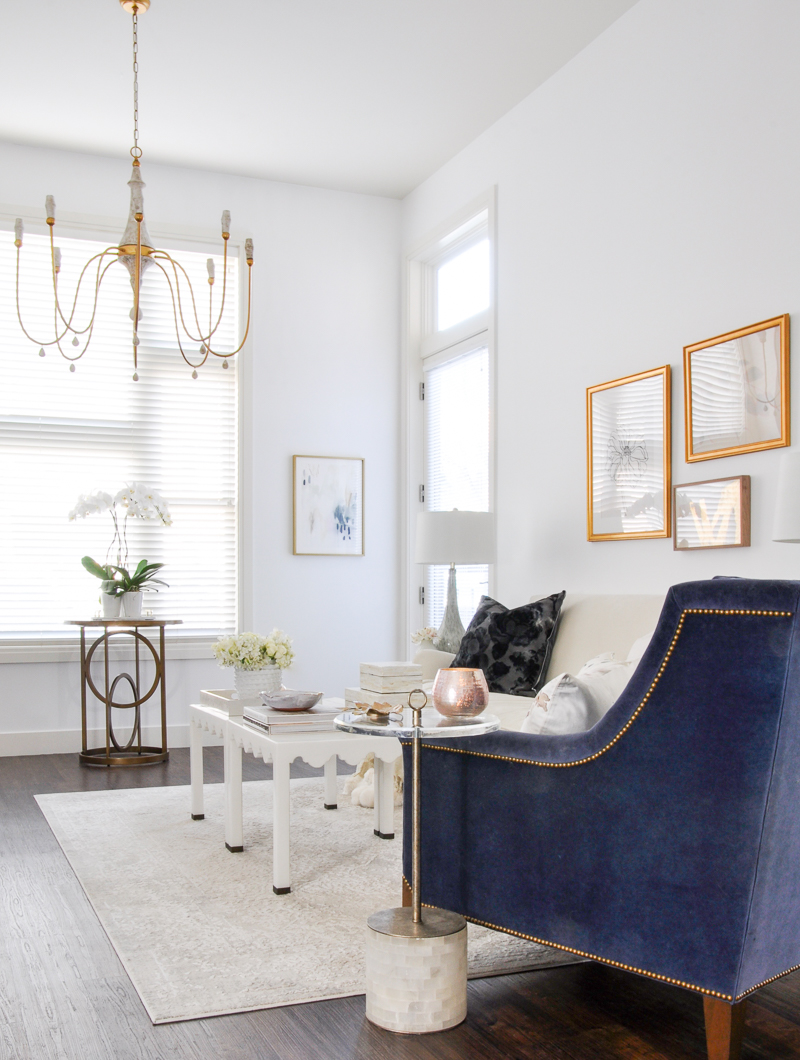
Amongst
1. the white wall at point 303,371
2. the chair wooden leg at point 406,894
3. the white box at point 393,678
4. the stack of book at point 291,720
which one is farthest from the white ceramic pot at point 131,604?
the chair wooden leg at point 406,894

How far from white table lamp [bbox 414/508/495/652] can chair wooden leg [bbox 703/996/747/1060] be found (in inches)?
119

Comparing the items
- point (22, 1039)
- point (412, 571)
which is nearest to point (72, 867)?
point (22, 1039)

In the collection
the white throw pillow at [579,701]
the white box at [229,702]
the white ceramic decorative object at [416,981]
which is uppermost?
the white throw pillow at [579,701]

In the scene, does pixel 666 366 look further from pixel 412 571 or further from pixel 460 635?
pixel 412 571

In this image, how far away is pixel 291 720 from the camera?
10.5 ft

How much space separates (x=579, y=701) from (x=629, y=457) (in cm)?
226

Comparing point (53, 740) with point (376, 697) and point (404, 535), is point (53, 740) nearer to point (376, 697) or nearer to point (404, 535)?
point (404, 535)

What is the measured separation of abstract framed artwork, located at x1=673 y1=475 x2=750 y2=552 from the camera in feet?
11.5

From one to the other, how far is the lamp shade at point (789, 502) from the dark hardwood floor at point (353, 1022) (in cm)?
108

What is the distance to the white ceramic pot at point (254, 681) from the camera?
3793 millimetres

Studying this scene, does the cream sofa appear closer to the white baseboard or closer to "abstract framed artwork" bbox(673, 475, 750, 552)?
"abstract framed artwork" bbox(673, 475, 750, 552)

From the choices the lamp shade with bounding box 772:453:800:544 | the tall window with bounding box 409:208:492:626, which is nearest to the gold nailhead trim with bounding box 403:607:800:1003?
the lamp shade with bounding box 772:453:800:544

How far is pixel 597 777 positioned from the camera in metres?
1.95

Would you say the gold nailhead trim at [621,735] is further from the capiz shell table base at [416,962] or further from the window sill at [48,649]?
the window sill at [48,649]
